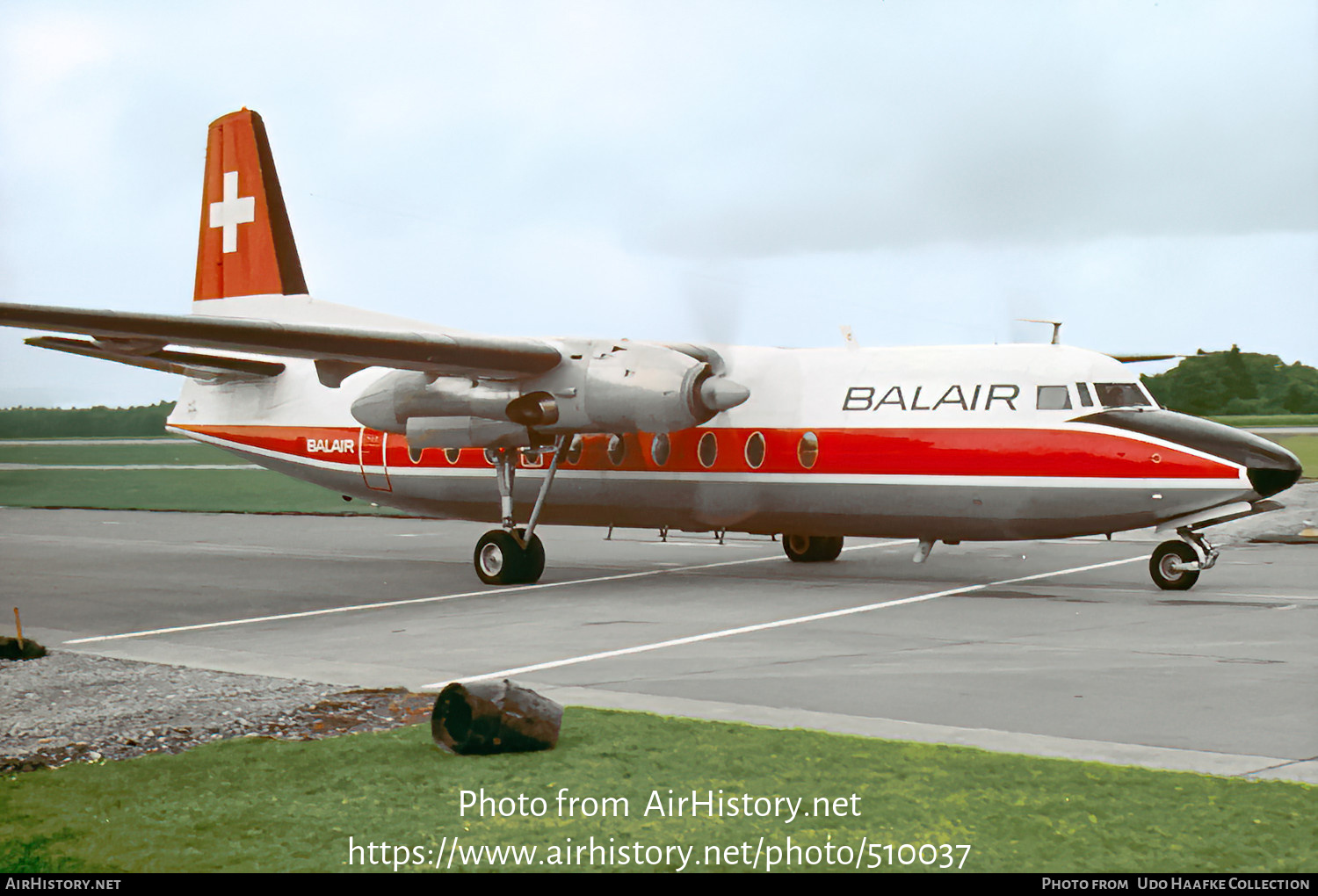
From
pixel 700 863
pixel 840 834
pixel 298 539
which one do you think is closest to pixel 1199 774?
pixel 840 834

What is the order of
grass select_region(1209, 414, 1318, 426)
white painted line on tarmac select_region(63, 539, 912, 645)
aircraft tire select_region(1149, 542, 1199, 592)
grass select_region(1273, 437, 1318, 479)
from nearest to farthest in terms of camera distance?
white painted line on tarmac select_region(63, 539, 912, 645), aircraft tire select_region(1149, 542, 1199, 592), grass select_region(1273, 437, 1318, 479), grass select_region(1209, 414, 1318, 426)

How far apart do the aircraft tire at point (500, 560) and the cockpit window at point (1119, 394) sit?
8.54 metres

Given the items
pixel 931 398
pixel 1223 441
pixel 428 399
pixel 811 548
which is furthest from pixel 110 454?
pixel 1223 441

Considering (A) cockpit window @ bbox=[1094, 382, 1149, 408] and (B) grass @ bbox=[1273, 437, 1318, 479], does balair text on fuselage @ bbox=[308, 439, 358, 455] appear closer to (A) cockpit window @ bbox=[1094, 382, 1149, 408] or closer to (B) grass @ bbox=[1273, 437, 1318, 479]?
(A) cockpit window @ bbox=[1094, 382, 1149, 408]

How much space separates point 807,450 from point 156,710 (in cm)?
1054

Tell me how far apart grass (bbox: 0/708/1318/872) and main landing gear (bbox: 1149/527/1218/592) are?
10.0 m

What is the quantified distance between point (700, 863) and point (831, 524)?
12443 millimetres

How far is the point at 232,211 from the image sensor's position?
23844 millimetres

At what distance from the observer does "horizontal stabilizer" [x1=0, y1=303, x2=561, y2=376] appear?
14.6 m

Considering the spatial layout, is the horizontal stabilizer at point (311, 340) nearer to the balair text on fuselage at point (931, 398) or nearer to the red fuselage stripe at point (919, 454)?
the red fuselage stripe at point (919, 454)

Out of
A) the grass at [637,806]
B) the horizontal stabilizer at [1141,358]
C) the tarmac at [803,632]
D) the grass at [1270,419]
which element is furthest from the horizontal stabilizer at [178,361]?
the grass at [1270,419]

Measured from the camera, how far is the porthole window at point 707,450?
18484mm

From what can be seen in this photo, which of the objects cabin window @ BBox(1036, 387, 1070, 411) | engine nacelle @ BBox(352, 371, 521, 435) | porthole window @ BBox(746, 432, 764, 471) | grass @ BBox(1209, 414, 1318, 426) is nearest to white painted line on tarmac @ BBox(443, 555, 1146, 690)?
cabin window @ BBox(1036, 387, 1070, 411)
